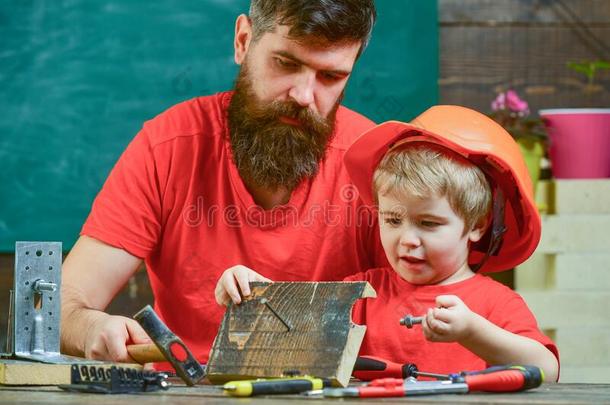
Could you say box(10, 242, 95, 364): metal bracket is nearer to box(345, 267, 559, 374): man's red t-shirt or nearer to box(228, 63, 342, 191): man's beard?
box(345, 267, 559, 374): man's red t-shirt

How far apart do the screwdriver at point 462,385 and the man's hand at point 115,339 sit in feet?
1.84

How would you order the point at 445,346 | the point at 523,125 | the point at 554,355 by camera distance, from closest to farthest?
the point at 554,355 → the point at 445,346 → the point at 523,125

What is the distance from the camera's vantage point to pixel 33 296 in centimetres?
165

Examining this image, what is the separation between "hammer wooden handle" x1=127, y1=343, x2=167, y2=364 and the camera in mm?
1724

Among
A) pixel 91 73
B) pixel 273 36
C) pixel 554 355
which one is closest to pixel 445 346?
pixel 554 355

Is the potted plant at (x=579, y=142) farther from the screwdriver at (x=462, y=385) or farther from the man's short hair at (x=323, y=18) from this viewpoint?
the screwdriver at (x=462, y=385)

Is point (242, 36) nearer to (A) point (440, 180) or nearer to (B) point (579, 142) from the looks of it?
(A) point (440, 180)

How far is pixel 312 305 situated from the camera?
62.9 inches

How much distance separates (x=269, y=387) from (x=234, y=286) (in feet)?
1.08

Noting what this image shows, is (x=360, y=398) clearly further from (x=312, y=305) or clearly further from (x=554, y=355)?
(x=554, y=355)

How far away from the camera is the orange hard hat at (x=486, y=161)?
6.40 ft

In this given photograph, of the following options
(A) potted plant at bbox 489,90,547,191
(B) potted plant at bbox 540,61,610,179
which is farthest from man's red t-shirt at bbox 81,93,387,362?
(B) potted plant at bbox 540,61,610,179

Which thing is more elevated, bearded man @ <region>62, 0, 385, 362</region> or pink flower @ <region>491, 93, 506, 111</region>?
pink flower @ <region>491, 93, 506, 111</region>

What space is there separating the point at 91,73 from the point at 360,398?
2082 mm
